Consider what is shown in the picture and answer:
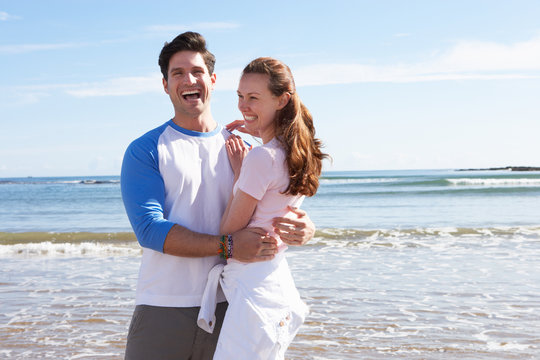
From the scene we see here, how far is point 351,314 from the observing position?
237 inches

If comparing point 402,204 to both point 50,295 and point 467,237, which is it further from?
point 50,295

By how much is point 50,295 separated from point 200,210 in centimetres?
551

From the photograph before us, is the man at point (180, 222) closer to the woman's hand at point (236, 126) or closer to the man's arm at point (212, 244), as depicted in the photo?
the man's arm at point (212, 244)

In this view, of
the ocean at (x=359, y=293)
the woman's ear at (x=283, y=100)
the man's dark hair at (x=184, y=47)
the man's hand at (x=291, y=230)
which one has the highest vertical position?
the man's dark hair at (x=184, y=47)

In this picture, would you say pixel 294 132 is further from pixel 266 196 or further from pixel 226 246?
pixel 226 246

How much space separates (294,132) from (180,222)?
2.04ft

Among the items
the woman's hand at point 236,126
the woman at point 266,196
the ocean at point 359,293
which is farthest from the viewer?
the ocean at point 359,293

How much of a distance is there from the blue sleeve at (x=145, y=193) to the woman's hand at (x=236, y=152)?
33cm

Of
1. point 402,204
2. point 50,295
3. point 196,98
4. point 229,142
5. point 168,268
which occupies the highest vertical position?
point 196,98

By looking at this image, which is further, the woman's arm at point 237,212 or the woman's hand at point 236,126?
the woman's hand at point 236,126

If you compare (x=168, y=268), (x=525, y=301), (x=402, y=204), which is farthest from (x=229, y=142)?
(x=402, y=204)

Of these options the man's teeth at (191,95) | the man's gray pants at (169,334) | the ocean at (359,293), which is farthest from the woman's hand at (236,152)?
the ocean at (359,293)

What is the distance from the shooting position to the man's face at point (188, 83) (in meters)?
2.47

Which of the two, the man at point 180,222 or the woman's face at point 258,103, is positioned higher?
the woman's face at point 258,103
